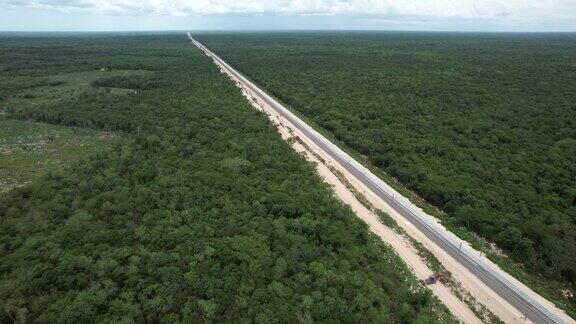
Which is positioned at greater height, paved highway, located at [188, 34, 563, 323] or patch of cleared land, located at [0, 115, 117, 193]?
patch of cleared land, located at [0, 115, 117, 193]

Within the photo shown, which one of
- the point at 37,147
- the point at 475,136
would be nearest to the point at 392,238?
the point at 475,136

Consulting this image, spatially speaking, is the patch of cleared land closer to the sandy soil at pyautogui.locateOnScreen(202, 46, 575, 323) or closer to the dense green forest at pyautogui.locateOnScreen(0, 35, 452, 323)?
the dense green forest at pyautogui.locateOnScreen(0, 35, 452, 323)

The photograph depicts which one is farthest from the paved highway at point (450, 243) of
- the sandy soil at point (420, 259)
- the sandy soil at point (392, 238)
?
the sandy soil at point (392, 238)

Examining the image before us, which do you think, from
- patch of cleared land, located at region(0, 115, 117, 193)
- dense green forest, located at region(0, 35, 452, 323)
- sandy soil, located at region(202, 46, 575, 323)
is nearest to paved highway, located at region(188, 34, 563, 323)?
sandy soil, located at region(202, 46, 575, 323)

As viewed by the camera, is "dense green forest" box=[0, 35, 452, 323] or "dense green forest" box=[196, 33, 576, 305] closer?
"dense green forest" box=[0, 35, 452, 323]

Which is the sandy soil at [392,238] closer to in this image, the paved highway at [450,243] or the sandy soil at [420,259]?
the sandy soil at [420,259]

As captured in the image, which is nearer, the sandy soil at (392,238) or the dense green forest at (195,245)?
the dense green forest at (195,245)
